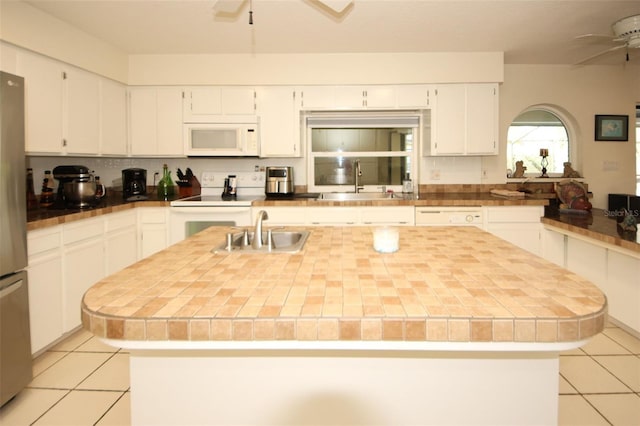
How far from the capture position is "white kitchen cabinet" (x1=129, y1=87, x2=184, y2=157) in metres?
4.23

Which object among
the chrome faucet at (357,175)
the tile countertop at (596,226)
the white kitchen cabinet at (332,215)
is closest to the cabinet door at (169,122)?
the white kitchen cabinet at (332,215)

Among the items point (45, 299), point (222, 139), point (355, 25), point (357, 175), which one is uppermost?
point (355, 25)

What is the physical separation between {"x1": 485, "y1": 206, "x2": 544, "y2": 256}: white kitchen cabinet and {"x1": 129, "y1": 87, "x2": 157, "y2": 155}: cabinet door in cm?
349

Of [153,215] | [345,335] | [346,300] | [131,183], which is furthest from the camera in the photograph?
[131,183]

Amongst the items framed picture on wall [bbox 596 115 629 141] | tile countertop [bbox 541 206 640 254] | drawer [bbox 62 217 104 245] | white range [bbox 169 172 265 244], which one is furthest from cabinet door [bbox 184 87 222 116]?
framed picture on wall [bbox 596 115 629 141]

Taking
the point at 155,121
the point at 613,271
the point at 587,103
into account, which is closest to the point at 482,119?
the point at 587,103

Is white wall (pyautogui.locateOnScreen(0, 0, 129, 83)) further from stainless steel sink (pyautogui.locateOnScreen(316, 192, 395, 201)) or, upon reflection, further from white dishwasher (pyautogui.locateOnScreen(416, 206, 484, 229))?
white dishwasher (pyautogui.locateOnScreen(416, 206, 484, 229))

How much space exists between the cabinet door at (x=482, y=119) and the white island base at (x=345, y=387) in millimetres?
3342

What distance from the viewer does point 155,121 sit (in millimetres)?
4250

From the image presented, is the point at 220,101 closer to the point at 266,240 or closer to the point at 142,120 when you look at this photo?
the point at 142,120

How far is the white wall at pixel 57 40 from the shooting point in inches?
110

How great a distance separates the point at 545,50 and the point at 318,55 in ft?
7.47

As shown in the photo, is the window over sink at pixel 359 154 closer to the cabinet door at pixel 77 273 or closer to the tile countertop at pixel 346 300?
the cabinet door at pixel 77 273

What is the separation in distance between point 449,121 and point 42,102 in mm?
3626
